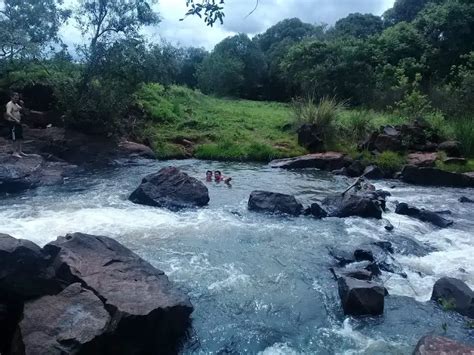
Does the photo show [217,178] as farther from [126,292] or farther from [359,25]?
[359,25]

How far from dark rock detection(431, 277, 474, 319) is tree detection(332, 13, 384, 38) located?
42.5 meters

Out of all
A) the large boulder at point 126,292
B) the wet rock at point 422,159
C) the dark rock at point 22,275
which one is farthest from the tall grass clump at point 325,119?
the dark rock at point 22,275

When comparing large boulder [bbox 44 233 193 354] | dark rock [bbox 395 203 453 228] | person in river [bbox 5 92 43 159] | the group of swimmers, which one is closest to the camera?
large boulder [bbox 44 233 193 354]

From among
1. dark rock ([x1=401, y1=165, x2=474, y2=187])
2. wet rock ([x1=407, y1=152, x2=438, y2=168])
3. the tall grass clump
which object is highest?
the tall grass clump

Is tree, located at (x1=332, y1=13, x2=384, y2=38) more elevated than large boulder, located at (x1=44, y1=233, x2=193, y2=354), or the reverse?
tree, located at (x1=332, y1=13, x2=384, y2=38)

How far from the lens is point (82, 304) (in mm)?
5703

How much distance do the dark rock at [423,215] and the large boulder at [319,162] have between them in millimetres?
5920

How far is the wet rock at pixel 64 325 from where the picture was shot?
5078 millimetres

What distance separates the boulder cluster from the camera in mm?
5254

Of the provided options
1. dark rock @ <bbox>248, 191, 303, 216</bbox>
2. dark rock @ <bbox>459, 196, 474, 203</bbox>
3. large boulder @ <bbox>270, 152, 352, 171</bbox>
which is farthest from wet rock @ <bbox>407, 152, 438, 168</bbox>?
dark rock @ <bbox>248, 191, 303, 216</bbox>

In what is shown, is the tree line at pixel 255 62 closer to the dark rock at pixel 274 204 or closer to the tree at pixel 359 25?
the tree at pixel 359 25

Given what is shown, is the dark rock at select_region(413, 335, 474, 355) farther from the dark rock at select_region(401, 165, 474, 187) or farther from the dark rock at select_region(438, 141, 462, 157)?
A: the dark rock at select_region(438, 141, 462, 157)

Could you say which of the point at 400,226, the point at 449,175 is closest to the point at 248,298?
the point at 400,226

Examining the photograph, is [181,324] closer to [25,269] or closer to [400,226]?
[25,269]
